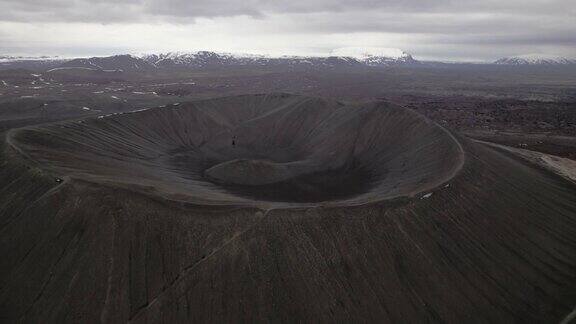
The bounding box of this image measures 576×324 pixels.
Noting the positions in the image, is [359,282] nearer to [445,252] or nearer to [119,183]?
[445,252]

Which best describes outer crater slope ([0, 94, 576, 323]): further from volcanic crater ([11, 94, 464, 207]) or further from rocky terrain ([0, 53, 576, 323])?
volcanic crater ([11, 94, 464, 207])

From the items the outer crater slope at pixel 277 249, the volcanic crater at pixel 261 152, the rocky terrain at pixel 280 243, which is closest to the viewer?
the outer crater slope at pixel 277 249

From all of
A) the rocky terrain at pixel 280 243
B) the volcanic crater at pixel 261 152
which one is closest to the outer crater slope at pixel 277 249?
the rocky terrain at pixel 280 243

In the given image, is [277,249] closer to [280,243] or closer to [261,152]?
[280,243]

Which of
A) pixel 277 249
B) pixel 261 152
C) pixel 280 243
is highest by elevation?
pixel 280 243

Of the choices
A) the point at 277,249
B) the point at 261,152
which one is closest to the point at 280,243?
the point at 277,249

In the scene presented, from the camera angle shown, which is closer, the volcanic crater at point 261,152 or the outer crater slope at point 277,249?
the outer crater slope at point 277,249

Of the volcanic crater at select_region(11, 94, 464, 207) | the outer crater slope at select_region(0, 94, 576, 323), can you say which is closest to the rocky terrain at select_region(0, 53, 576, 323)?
the outer crater slope at select_region(0, 94, 576, 323)

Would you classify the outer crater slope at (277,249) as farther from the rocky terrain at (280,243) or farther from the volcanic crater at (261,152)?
the volcanic crater at (261,152)
